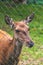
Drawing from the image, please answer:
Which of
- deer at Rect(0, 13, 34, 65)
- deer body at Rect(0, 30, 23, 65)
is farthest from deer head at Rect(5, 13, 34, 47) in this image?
deer body at Rect(0, 30, 23, 65)

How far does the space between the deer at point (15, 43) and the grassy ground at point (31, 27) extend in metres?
1.12

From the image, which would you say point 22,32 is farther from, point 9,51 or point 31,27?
point 31,27

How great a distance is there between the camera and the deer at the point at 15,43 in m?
6.39

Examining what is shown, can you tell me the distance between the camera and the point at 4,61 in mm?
6602

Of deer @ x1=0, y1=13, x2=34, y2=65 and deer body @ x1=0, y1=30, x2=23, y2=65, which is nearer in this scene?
deer @ x1=0, y1=13, x2=34, y2=65

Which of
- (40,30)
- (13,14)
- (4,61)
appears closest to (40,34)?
(40,30)

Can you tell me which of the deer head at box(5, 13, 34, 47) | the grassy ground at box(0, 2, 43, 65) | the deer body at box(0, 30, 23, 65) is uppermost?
the deer head at box(5, 13, 34, 47)

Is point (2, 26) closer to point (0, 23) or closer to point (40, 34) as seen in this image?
point (0, 23)

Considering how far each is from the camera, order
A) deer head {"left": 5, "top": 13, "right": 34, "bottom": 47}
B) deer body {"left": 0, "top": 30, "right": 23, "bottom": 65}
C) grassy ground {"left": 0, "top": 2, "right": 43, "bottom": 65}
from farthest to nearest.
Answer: grassy ground {"left": 0, "top": 2, "right": 43, "bottom": 65} < deer body {"left": 0, "top": 30, "right": 23, "bottom": 65} < deer head {"left": 5, "top": 13, "right": 34, "bottom": 47}

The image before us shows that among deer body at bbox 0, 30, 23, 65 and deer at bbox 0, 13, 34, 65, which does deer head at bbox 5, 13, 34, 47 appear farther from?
deer body at bbox 0, 30, 23, 65

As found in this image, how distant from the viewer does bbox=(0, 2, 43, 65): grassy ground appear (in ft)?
28.2

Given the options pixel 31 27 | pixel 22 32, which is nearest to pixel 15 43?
pixel 22 32

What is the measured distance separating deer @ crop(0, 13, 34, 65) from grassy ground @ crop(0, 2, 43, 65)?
1123 millimetres

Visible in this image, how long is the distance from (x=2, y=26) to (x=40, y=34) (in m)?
1.61
